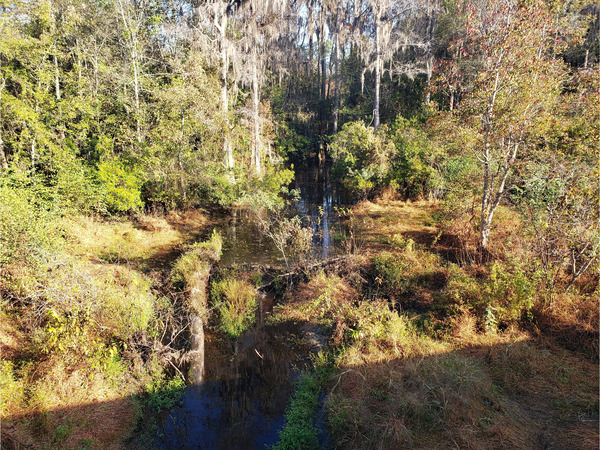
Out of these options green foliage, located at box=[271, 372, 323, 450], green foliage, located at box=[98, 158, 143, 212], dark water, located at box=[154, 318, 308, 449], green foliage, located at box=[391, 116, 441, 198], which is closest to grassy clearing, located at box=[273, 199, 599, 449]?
green foliage, located at box=[271, 372, 323, 450]

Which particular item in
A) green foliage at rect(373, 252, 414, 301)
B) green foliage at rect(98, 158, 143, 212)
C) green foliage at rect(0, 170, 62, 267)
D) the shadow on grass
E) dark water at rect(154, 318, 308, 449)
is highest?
green foliage at rect(98, 158, 143, 212)

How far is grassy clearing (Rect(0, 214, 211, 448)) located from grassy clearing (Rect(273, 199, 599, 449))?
292cm

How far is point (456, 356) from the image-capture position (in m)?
5.36

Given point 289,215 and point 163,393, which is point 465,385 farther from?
point 289,215

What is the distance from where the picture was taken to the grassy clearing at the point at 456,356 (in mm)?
4160

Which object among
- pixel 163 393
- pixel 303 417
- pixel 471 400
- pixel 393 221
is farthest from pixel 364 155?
pixel 163 393

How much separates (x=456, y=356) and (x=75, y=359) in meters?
5.93

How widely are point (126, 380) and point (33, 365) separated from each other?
130cm

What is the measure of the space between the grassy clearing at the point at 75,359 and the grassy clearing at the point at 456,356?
115 inches

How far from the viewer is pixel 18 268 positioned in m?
5.96

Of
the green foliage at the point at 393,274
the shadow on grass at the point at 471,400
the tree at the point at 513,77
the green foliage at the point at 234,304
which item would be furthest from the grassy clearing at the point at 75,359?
the tree at the point at 513,77

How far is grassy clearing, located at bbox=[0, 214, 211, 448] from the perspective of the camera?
13.9ft

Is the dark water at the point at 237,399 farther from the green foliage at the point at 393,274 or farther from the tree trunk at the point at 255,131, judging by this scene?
the tree trunk at the point at 255,131

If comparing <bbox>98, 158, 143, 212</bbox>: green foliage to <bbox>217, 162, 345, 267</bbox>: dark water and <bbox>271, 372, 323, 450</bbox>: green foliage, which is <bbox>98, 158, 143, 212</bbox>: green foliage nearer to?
<bbox>217, 162, 345, 267</bbox>: dark water
